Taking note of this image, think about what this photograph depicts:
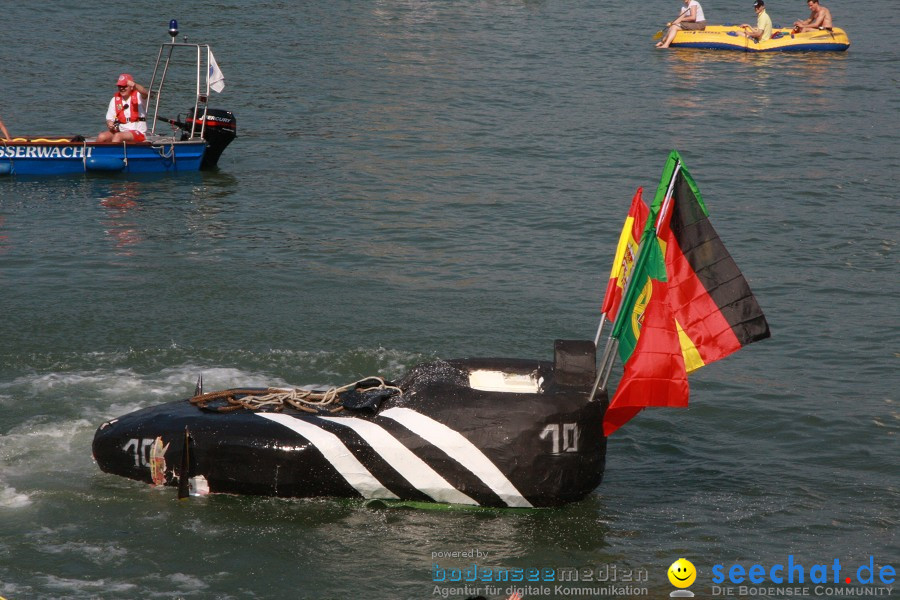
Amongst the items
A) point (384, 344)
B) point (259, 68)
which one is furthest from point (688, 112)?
point (384, 344)

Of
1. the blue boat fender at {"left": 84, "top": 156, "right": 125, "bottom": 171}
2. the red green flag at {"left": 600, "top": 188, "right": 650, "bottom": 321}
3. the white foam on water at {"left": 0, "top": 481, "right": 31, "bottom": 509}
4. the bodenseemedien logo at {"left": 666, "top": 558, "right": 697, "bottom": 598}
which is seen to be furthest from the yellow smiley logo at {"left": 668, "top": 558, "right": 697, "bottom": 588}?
the blue boat fender at {"left": 84, "top": 156, "right": 125, "bottom": 171}

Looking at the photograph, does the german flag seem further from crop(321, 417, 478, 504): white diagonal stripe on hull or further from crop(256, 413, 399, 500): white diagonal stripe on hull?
crop(256, 413, 399, 500): white diagonal stripe on hull

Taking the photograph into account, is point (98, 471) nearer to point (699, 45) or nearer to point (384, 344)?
point (384, 344)

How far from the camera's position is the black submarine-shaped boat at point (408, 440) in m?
8.05

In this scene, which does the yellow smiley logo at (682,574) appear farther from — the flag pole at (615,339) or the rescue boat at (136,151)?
the rescue boat at (136,151)

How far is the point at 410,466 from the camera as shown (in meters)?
8.17

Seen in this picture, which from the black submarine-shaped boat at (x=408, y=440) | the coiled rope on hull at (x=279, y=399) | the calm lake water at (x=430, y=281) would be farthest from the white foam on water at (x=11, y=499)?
the coiled rope on hull at (x=279, y=399)

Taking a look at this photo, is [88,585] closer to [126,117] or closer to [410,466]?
[410,466]

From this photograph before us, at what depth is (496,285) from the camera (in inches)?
539

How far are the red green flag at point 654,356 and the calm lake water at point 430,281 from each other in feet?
4.11

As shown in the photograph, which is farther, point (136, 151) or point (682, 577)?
point (136, 151)

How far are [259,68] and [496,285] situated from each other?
561 inches

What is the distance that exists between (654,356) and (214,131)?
12.9 meters

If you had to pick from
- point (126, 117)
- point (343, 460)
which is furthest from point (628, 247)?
point (126, 117)
